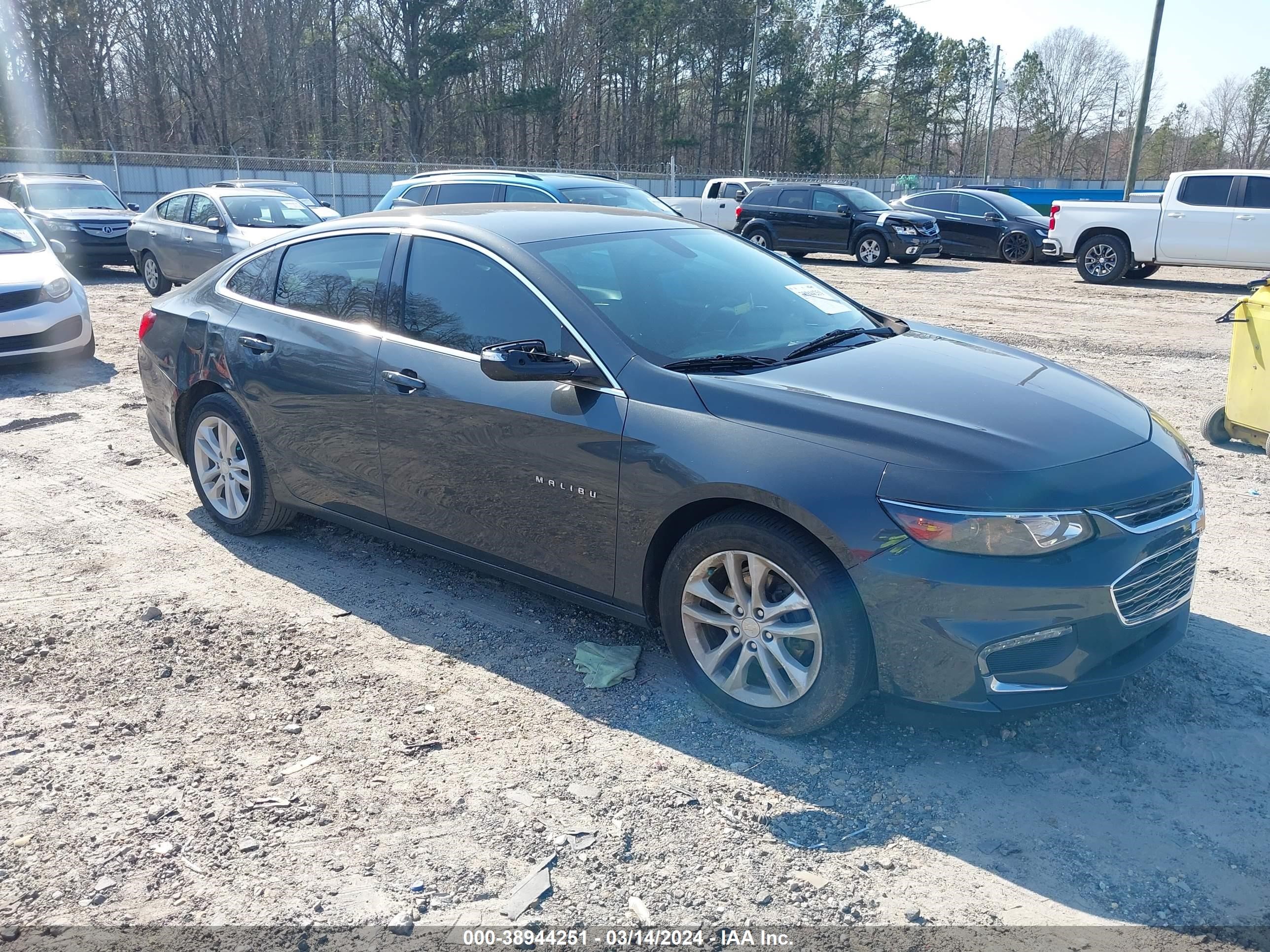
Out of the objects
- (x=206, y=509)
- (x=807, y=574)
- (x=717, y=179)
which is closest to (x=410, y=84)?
(x=717, y=179)

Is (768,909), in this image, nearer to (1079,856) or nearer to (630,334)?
(1079,856)

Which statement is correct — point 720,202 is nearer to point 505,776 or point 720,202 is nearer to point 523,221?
point 523,221

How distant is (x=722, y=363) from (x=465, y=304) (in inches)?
46.5

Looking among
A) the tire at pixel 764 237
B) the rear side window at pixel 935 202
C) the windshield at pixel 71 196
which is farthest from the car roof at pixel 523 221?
the rear side window at pixel 935 202

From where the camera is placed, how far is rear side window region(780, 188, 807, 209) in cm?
2255

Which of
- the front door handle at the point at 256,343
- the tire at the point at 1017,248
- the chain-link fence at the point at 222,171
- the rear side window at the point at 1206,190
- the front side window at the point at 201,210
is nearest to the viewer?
the front door handle at the point at 256,343

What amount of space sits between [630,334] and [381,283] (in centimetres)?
137

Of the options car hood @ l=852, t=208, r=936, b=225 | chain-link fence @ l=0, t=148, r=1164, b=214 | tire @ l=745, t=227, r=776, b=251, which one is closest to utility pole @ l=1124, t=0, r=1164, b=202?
car hood @ l=852, t=208, r=936, b=225

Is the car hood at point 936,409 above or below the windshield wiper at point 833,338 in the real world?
below

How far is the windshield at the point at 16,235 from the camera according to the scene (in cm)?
1033

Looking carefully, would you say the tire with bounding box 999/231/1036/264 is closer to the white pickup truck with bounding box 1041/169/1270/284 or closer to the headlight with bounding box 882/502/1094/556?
the white pickup truck with bounding box 1041/169/1270/284

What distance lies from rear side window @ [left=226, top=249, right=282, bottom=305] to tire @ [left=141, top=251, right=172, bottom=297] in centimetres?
1161

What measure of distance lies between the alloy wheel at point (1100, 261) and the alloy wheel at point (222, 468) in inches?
666

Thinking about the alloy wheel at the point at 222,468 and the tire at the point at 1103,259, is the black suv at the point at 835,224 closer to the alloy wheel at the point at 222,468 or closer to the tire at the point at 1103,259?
the tire at the point at 1103,259
